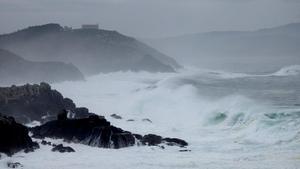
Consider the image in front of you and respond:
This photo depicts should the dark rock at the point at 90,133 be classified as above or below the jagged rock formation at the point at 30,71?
below

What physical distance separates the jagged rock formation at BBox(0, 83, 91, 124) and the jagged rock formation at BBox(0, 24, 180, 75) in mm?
48626

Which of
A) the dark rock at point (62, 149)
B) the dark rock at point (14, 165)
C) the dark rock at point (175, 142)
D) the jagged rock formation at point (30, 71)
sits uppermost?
the jagged rock formation at point (30, 71)

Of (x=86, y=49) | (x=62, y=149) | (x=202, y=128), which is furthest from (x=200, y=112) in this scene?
(x=86, y=49)

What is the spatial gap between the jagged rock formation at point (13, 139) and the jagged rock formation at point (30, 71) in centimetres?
3905

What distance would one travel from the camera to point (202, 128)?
1114 inches

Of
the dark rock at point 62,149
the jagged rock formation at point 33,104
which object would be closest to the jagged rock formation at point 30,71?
the jagged rock formation at point 33,104

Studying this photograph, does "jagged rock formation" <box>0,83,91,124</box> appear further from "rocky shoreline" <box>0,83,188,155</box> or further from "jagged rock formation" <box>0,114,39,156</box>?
"jagged rock formation" <box>0,114,39,156</box>

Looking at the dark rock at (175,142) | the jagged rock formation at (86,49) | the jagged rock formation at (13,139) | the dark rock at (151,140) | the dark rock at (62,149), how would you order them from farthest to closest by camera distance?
the jagged rock formation at (86,49), the dark rock at (151,140), the dark rock at (175,142), the dark rock at (62,149), the jagged rock formation at (13,139)

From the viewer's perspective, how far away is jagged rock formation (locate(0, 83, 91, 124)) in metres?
30.0

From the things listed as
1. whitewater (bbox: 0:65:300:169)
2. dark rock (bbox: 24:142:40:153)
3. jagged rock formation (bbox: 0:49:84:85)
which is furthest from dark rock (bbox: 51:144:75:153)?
jagged rock formation (bbox: 0:49:84:85)

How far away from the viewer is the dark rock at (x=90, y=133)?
2280 cm

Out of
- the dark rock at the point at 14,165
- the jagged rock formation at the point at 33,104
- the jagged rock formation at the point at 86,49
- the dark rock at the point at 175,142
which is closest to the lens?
the dark rock at the point at 14,165

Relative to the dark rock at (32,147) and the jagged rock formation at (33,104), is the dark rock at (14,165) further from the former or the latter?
the jagged rock formation at (33,104)

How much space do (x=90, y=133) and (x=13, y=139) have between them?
372 centimetres
